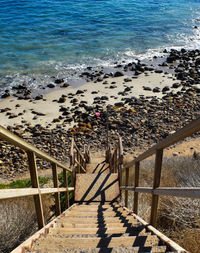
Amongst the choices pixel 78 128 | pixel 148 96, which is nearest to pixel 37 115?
pixel 78 128

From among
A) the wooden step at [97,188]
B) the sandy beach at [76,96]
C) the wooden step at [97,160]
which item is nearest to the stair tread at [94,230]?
the wooden step at [97,188]

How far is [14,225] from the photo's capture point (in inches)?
175

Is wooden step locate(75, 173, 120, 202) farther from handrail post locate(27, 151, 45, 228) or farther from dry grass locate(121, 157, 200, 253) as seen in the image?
handrail post locate(27, 151, 45, 228)

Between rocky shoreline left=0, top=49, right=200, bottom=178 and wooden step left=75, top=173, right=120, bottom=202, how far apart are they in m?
4.96

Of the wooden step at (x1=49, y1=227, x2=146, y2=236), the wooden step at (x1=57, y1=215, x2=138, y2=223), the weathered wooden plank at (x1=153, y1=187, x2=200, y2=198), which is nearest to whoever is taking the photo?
the weathered wooden plank at (x1=153, y1=187, x2=200, y2=198)

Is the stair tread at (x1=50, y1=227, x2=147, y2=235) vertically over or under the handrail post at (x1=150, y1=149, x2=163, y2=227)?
under

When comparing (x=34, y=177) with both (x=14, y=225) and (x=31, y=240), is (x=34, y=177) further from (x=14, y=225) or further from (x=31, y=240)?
(x=14, y=225)

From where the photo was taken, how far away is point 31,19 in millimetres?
35250

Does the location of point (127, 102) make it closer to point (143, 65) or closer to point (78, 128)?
point (78, 128)

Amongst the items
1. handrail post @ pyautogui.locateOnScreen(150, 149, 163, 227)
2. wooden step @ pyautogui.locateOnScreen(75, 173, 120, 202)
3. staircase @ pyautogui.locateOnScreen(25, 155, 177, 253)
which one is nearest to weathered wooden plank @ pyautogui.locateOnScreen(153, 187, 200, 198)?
handrail post @ pyautogui.locateOnScreen(150, 149, 163, 227)

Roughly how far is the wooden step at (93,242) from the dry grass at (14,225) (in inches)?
76.4

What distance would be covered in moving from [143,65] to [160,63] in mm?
1814

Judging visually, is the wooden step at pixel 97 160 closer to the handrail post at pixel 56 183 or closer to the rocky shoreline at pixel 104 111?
the rocky shoreline at pixel 104 111

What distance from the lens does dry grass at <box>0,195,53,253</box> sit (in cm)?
416
